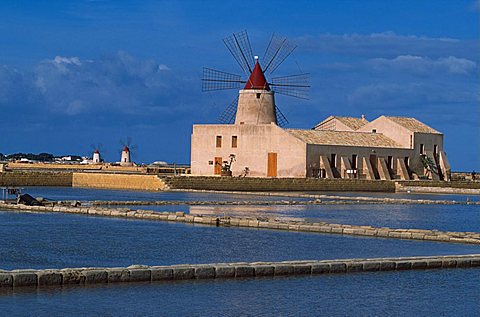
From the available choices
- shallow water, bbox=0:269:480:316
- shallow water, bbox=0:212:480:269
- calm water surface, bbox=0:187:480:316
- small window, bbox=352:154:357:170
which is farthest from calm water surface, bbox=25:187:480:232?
small window, bbox=352:154:357:170

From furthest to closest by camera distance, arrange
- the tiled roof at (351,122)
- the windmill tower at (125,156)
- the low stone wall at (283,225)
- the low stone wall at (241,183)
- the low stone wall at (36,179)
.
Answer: the windmill tower at (125,156)
the tiled roof at (351,122)
the low stone wall at (36,179)
the low stone wall at (241,183)
the low stone wall at (283,225)

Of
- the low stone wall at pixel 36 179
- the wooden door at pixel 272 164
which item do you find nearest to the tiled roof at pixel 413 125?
the wooden door at pixel 272 164

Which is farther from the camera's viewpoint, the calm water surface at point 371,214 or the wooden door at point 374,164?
the wooden door at point 374,164

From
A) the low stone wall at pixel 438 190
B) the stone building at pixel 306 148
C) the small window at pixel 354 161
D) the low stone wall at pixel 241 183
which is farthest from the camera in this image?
the low stone wall at pixel 438 190

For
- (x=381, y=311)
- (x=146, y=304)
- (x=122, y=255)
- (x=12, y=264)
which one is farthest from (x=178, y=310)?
(x=122, y=255)

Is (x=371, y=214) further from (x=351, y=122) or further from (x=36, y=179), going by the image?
(x=351, y=122)

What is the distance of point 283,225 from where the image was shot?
15688 mm

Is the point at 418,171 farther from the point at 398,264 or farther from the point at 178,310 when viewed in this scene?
the point at 178,310

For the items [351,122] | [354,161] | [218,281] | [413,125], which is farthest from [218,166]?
[218,281]

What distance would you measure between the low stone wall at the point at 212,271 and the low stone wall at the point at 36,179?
22369 millimetres

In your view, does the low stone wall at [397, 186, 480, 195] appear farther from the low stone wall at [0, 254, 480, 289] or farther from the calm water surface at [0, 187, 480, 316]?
A: the low stone wall at [0, 254, 480, 289]

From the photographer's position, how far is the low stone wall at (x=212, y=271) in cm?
838

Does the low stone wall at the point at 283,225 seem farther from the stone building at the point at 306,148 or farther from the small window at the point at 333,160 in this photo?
the small window at the point at 333,160

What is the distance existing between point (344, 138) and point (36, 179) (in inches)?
449
